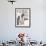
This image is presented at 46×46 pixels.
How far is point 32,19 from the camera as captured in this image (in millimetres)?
5371

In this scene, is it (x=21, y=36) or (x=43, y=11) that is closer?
(x=21, y=36)

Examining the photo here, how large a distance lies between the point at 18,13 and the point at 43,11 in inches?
38.7

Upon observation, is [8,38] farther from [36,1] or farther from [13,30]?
[36,1]

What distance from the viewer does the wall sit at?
535 cm

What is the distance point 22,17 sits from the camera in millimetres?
5418

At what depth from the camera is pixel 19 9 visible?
5391 mm

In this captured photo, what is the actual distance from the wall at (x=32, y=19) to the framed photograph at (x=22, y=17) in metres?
0.12

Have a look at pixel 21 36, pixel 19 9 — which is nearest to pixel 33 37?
pixel 19 9

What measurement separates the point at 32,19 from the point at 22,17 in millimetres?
403

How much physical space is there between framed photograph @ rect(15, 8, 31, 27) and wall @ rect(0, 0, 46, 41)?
118mm

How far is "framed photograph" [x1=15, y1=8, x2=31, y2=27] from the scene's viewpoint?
5382 millimetres

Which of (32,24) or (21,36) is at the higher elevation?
(32,24)

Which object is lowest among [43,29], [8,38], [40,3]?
[8,38]

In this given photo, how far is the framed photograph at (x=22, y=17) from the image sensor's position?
17.7 ft
